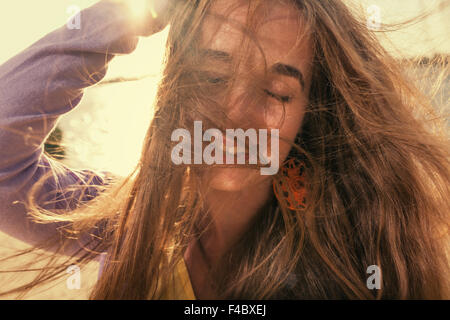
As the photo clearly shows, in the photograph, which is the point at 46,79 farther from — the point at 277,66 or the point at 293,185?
the point at 293,185

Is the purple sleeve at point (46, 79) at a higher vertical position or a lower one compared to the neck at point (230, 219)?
higher

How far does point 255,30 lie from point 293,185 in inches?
13.4

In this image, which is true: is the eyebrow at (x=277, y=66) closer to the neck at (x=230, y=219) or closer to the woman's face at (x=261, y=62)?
the woman's face at (x=261, y=62)

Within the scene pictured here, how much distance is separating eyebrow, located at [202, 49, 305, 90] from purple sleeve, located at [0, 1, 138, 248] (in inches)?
5.8

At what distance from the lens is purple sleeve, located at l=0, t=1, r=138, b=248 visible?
2.02 ft

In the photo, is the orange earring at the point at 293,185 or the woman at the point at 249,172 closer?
the woman at the point at 249,172

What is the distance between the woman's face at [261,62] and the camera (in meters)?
0.62

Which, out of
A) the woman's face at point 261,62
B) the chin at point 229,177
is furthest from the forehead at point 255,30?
the chin at point 229,177

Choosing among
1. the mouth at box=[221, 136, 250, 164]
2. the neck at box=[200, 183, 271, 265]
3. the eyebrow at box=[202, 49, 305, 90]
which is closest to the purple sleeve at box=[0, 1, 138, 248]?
the eyebrow at box=[202, 49, 305, 90]

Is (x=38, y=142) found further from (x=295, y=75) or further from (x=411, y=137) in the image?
(x=411, y=137)

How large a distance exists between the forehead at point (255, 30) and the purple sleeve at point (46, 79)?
154mm

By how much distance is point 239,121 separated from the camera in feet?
2.18

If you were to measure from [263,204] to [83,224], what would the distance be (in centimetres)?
41

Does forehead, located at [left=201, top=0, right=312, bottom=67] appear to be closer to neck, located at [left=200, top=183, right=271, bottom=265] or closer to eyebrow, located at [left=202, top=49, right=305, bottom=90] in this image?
eyebrow, located at [left=202, top=49, right=305, bottom=90]
